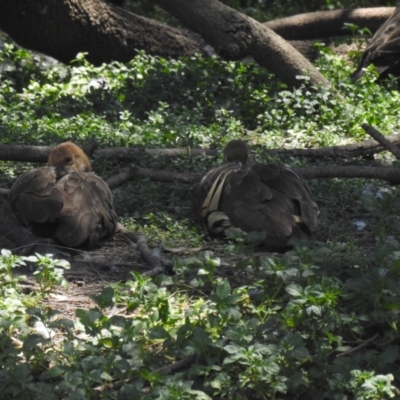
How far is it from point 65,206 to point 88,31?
16.7 ft

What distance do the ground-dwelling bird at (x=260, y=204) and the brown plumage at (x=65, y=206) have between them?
27.0 inches

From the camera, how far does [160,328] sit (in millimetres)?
4793

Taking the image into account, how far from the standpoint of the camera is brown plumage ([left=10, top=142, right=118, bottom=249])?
Result: 21.9 feet

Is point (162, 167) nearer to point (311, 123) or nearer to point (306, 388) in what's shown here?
point (311, 123)

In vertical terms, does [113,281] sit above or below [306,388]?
below

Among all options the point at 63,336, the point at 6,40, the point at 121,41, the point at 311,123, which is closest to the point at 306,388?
the point at 63,336

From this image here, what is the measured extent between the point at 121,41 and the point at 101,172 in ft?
12.7

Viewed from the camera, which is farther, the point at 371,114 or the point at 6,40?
the point at 6,40

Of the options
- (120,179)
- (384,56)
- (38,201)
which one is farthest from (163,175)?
(384,56)

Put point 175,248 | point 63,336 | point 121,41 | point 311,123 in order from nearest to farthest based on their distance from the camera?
point 63,336 < point 175,248 < point 311,123 < point 121,41

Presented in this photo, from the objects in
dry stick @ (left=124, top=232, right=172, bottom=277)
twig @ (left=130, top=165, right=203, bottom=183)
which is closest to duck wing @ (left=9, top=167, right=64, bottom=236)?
dry stick @ (left=124, top=232, right=172, bottom=277)

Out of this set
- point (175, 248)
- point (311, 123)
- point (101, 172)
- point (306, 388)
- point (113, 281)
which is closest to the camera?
point (306, 388)

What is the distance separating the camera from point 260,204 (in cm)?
696

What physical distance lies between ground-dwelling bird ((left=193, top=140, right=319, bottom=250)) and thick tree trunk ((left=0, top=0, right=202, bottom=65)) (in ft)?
13.7
